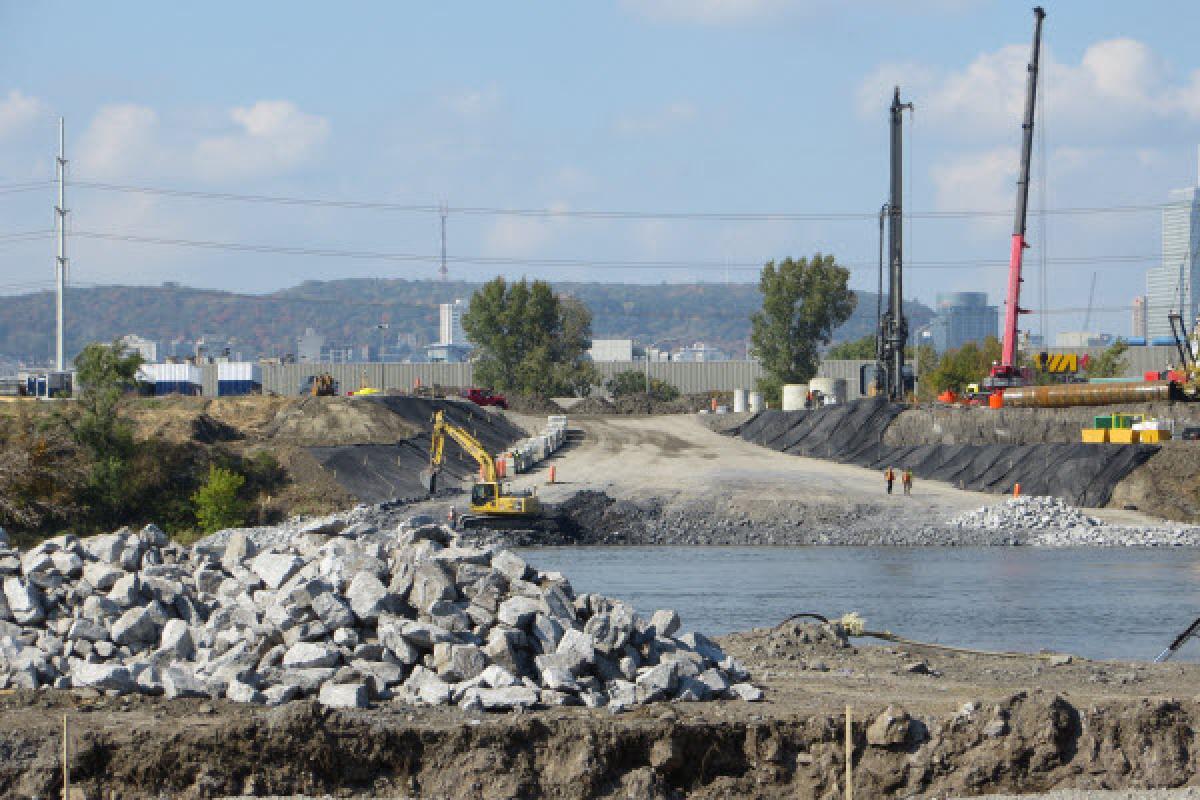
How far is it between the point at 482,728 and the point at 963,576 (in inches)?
1016

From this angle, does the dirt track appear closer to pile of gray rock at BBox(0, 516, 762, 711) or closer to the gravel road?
the gravel road

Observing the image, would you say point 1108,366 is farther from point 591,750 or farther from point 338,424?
point 591,750

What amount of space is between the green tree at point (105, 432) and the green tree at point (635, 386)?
69.7 m

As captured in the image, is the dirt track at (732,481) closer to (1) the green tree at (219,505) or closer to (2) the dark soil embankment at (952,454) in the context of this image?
(2) the dark soil embankment at (952,454)

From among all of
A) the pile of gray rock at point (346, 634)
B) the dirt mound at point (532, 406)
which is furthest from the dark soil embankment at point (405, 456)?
the pile of gray rock at point (346, 634)

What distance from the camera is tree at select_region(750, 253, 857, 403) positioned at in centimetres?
11031

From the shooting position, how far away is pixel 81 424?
1992 inches

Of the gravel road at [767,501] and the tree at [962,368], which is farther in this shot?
the tree at [962,368]

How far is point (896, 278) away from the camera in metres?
72.9

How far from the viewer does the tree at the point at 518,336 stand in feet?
384

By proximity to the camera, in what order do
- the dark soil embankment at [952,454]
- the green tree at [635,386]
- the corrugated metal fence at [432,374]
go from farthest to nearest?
1. the green tree at [635,386]
2. the corrugated metal fence at [432,374]
3. the dark soil embankment at [952,454]

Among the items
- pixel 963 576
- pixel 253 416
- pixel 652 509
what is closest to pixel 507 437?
pixel 253 416

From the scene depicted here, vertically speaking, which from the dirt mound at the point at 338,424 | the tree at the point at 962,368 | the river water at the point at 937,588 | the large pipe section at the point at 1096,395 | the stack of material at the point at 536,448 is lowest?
the river water at the point at 937,588

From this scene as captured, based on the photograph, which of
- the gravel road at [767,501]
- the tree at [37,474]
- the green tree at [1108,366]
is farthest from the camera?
the green tree at [1108,366]
